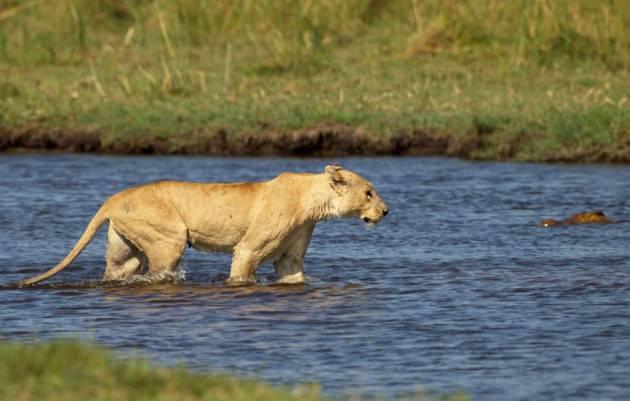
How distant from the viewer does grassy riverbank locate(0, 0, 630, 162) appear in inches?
647

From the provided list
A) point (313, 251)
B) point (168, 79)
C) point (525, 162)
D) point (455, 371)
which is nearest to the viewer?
point (455, 371)

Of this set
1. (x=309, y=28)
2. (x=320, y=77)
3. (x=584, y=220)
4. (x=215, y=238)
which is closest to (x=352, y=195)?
(x=215, y=238)

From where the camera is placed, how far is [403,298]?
32.4 feet

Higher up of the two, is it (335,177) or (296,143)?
(335,177)

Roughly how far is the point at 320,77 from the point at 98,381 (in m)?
12.3

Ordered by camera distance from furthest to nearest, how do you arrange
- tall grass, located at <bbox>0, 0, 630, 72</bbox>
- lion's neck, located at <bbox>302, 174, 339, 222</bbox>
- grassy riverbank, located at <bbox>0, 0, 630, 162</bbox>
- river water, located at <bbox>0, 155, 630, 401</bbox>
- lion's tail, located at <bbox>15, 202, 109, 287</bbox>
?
tall grass, located at <bbox>0, 0, 630, 72</bbox> < grassy riverbank, located at <bbox>0, 0, 630, 162</bbox> < lion's neck, located at <bbox>302, 174, 339, 222</bbox> < lion's tail, located at <bbox>15, 202, 109, 287</bbox> < river water, located at <bbox>0, 155, 630, 401</bbox>

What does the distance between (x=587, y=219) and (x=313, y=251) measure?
2.35 metres

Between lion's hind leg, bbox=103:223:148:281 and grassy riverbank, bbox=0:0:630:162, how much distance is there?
636cm

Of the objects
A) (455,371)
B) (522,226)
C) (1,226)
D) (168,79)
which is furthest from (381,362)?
(168,79)

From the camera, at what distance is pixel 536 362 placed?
791 centimetres

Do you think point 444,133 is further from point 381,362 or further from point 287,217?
point 381,362

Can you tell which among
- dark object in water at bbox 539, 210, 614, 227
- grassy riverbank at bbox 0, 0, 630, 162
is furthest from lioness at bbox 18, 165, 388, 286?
grassy riverbank at bbox 0, 0, 630, 162

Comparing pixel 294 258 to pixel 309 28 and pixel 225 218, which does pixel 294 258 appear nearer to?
pixel 225 218

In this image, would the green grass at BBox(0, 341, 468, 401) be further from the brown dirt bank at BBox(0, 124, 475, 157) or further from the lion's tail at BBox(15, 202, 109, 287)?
the brown dirt bank at BBox(0, 124, 475, 157)
